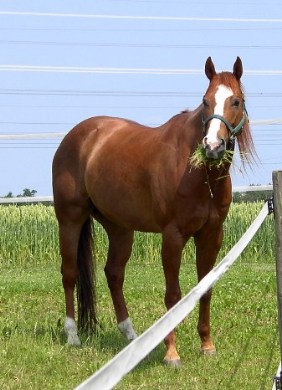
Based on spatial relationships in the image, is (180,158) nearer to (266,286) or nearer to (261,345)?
(261,345)

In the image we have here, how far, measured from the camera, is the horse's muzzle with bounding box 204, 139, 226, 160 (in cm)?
659

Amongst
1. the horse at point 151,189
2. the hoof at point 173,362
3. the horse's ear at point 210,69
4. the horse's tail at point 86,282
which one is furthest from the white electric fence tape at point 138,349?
the horse's tail at point 86,282

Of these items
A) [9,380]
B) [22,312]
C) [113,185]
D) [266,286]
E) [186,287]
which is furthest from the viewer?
[186,287]

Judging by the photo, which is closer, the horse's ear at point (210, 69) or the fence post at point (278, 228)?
the fence post at point (278, 228)

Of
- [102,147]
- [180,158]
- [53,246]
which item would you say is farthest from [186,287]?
[53,246]

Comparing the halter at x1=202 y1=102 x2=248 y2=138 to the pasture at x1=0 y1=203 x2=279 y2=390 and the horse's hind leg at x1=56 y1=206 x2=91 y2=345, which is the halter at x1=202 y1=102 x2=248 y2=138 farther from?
the horse's hind leg at x1=56 y1=206 x2=91 y2=345

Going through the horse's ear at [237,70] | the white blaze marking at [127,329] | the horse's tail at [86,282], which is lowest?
the white blaze marking at [127,329]

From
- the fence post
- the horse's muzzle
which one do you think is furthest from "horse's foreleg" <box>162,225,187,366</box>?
the fence post

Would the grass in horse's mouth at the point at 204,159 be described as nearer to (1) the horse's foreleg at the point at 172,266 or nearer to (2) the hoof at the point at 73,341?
(1) the horse's foreleg at the point at 172,266

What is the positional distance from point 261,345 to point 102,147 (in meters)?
2.27

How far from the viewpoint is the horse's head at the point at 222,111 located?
21.9 feet

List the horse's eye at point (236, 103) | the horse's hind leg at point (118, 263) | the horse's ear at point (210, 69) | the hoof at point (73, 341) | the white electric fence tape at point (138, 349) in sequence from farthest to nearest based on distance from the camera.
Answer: the horse's hind leg at point (118, 263) → the hoof at point (73, 341) → the horse's ear at point (210, 69) → the horse's eye at point (236, 103) → the white electric fence tape at point (138, 349)

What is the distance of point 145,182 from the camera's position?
782 cm

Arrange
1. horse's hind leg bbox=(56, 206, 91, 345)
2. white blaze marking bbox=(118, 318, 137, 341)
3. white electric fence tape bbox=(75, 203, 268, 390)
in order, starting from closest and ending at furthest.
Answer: white electric fence tape bbox=(75, 203, 268, 390), white blaze marking bbox=(118, 318, 137, 341), horse's hind leg bbox=(56, 206, 91, 345)
